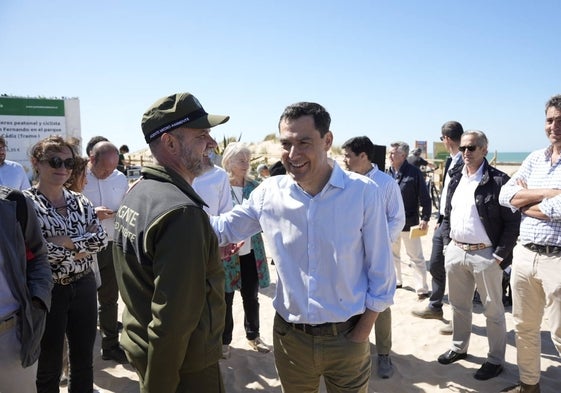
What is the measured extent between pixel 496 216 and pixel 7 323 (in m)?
3.63

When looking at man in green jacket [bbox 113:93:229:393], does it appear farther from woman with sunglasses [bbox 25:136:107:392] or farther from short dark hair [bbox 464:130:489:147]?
short dark hair [bbox 464:130:489:147]

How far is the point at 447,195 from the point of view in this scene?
14.5 feet

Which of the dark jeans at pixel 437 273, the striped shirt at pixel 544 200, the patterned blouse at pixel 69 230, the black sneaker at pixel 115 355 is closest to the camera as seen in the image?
the patterned blouse at pixel 69 230

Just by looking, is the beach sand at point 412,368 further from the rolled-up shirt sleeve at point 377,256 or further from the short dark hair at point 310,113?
the short dark hair at point 310,113

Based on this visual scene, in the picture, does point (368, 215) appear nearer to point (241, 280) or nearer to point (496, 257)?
point (496, 257)

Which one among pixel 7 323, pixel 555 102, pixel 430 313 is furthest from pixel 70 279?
pixel 430 313

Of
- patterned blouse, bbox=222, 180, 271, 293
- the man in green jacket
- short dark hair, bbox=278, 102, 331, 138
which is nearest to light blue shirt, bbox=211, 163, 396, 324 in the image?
short dark hair, bbox=278, 102, 331, 138

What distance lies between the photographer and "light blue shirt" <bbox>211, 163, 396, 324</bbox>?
2066 millimetres

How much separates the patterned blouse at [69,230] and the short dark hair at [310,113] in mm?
1762

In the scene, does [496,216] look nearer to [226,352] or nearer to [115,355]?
[226,352]

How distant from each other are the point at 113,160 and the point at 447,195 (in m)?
3.50

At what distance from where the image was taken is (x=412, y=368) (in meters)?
3.94

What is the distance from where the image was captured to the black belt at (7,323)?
208 cm

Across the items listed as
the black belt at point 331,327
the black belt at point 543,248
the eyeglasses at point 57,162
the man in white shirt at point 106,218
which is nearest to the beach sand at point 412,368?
the man in white shirt at point 106,218
